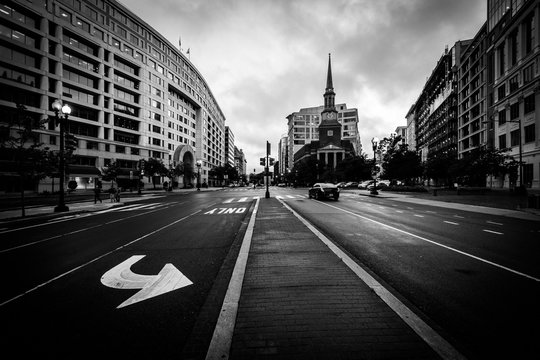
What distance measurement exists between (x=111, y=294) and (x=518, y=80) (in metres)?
53.1

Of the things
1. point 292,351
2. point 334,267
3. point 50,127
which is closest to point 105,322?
point 292,351

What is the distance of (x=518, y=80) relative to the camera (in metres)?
36.1

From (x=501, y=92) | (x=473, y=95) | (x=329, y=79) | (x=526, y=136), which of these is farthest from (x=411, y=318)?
(x=329, y=79)

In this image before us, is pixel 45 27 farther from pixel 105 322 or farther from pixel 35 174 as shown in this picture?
pixel 105 322

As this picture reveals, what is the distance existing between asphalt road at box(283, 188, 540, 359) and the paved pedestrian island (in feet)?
1.77

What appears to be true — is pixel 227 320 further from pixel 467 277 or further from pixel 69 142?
pixel 69 142

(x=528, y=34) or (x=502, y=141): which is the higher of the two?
(x=528, y=34)

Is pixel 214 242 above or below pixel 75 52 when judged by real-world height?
below

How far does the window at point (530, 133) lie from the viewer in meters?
33.1

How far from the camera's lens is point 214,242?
24.8 feet

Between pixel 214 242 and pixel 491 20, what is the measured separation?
63760 mm

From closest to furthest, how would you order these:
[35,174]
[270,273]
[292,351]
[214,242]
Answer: [292,351], [270,273], [214,242], [35,174]

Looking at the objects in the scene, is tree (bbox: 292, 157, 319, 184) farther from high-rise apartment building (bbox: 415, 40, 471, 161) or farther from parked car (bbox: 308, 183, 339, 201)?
parked car (bbox: 308, 183, 339, 201)

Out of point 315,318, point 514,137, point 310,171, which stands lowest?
point 315,318
